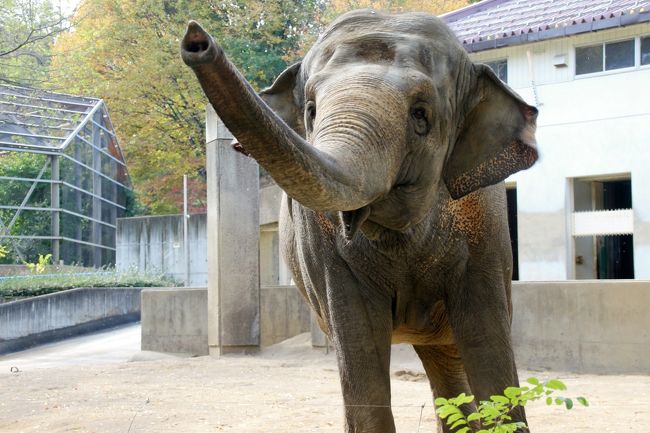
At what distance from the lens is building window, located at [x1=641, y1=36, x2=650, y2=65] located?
664 inches

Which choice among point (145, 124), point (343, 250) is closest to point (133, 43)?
point (145, 124)

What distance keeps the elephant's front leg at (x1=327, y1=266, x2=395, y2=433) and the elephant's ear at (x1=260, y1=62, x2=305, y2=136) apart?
0.69m

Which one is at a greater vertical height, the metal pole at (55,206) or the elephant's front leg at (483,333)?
the metal pole at (55,206)

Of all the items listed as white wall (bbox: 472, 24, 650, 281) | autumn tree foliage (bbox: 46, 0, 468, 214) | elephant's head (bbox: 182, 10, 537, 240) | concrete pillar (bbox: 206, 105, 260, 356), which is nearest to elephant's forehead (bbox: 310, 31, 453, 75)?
elephant's head (bbox: 182, 10, 537, 240)

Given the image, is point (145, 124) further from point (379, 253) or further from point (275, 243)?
point (379, 253)

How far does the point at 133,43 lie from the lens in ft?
99.5

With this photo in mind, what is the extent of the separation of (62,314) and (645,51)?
11.5m

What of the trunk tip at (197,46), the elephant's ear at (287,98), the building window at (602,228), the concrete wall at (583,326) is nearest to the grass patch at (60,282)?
the building window at (602,228)

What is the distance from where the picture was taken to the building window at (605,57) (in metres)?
17.2

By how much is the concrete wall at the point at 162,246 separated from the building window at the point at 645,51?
12.4 m

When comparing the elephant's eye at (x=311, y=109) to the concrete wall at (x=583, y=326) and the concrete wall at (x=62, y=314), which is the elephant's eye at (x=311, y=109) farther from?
the concrete wall at (x=62, y=314)

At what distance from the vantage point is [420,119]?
3.88 meters

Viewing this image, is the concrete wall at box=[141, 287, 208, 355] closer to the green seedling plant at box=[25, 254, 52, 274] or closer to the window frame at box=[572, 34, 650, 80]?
the green seedling plant at box=[25, 254, 52, 274]

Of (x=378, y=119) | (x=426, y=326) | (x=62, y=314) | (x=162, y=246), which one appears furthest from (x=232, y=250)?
(x=162, y=246)
